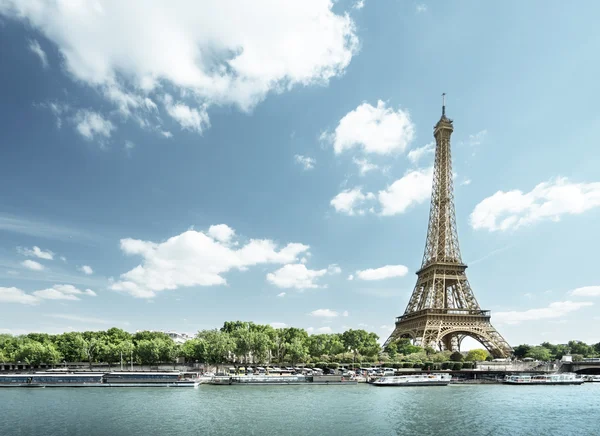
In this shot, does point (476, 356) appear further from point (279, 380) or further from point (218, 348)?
point (218, 348)

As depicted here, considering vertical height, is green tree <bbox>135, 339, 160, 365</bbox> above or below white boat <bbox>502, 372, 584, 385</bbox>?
above

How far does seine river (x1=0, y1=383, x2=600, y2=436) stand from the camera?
120 feet

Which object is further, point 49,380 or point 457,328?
point 457,328

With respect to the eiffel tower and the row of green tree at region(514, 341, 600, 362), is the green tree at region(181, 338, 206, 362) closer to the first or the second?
the eiffel tower

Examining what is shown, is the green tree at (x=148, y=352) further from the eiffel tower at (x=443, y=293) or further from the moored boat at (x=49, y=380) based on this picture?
the eiffel tower at (x=443, y=293)

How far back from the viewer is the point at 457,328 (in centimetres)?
10244

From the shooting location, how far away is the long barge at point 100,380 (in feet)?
238

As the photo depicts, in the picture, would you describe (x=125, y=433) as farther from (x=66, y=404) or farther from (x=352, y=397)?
(x=352, y=397)

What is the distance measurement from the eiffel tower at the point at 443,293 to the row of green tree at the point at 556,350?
32976mm

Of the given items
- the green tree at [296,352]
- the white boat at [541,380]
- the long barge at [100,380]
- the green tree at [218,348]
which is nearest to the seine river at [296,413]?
the long barge at [100,380]

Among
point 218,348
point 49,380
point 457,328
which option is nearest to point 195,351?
point 218,348

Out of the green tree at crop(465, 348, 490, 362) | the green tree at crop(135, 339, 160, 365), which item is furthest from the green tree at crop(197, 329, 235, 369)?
the green tree at crop(465, 348, 490, 362)

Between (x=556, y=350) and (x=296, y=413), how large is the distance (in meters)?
143

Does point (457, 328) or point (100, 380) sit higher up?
point (457, 328)
